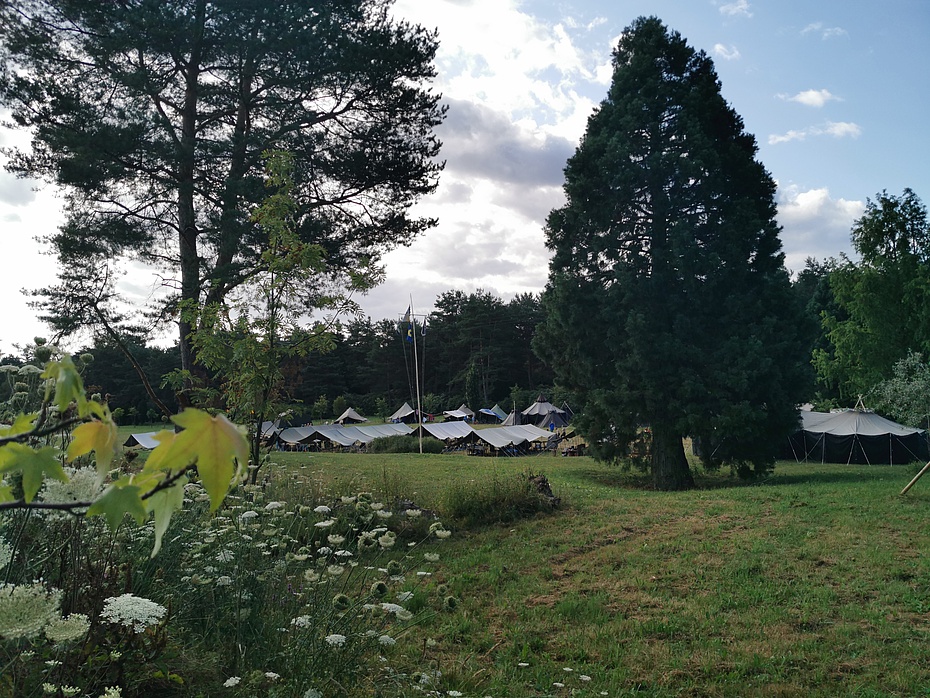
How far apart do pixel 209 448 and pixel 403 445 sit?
92.4ft

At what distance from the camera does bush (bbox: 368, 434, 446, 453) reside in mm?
28000

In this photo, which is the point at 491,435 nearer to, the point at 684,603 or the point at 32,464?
the point at 684,603

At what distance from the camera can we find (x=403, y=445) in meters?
28.4

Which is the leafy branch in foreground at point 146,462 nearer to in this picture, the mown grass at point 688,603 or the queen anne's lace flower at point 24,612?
the queen anne's lace flower at point 24,612

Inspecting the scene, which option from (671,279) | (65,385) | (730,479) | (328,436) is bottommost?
(730,479)

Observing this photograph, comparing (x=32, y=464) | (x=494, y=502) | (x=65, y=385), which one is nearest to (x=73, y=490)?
(x=32, y=464)

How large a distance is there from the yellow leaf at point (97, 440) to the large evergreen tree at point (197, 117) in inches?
355

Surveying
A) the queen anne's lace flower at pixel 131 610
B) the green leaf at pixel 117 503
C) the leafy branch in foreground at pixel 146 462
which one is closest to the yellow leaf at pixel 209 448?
the leafy branch in foreground at pixel 146 462

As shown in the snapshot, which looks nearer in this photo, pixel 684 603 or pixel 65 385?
pixel 65 385

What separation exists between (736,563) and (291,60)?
10137 mm

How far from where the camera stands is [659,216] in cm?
1352

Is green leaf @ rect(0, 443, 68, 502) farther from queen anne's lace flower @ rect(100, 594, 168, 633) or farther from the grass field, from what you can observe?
the grass field

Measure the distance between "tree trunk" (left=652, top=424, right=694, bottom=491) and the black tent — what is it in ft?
24.5

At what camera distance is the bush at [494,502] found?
799 cm
